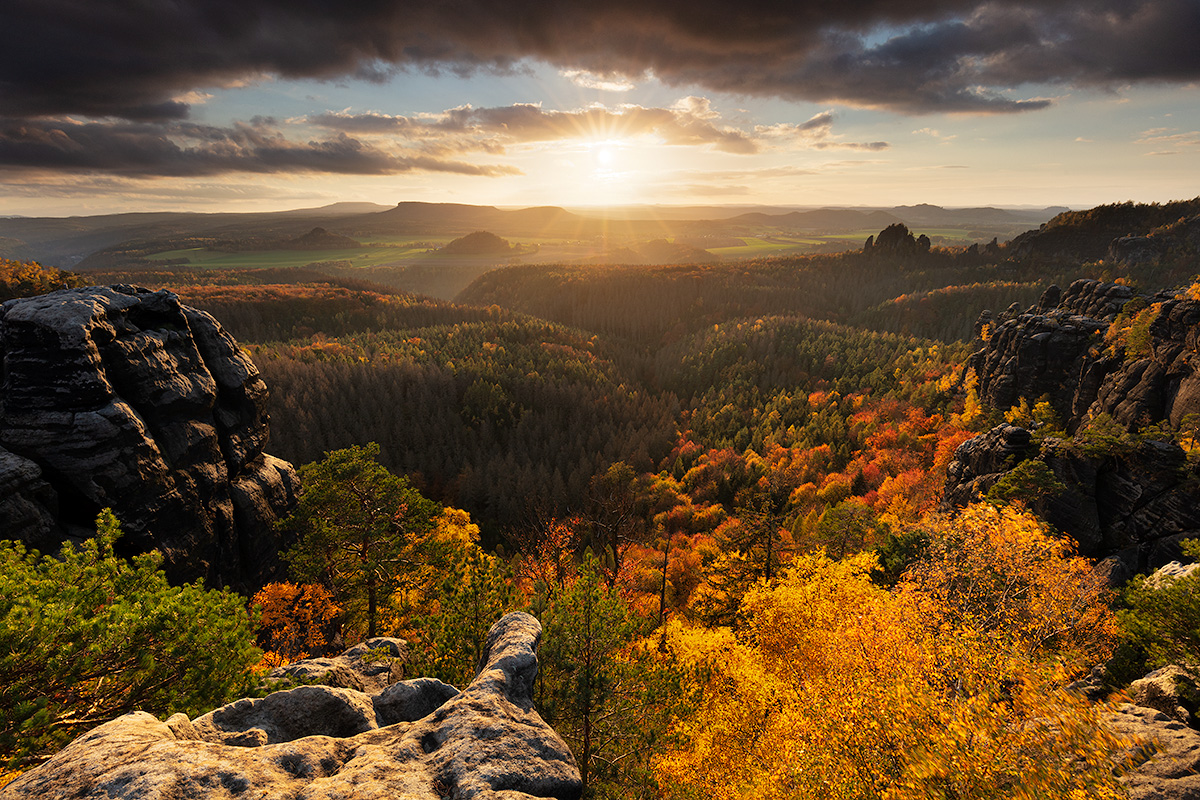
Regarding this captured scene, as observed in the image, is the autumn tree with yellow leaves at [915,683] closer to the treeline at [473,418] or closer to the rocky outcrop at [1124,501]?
the rocky outcrop at [1124,501]

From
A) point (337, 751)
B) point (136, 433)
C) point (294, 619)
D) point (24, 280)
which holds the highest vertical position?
point (24, 280)

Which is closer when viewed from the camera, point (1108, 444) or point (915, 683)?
point (915, 683)

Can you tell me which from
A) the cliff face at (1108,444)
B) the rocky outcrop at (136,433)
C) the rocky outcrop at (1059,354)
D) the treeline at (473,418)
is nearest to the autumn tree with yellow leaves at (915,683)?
the cliff face at (1108,444)

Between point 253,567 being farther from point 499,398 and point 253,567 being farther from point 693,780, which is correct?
point 499,398

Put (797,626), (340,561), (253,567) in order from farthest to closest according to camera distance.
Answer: (253,567), (797,626), (340,561)

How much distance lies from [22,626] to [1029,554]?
60477mm

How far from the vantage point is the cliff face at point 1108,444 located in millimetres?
45344

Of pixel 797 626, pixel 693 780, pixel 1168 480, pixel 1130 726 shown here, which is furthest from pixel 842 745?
pixel 1168 480

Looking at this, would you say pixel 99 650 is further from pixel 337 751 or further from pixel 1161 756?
pixel 1161 756

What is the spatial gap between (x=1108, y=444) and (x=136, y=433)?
8883cm

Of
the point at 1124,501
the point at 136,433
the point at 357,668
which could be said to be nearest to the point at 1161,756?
the point at 357,668

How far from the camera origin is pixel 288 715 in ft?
48.7

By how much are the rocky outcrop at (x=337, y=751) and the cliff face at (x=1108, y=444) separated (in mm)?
60354

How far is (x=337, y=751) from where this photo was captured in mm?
12922
